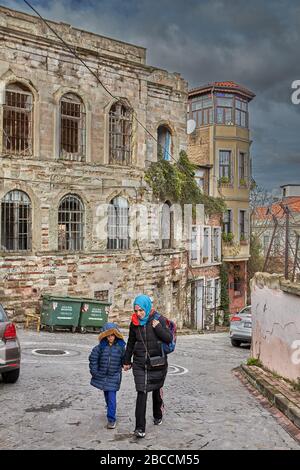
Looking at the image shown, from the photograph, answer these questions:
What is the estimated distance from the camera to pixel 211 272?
3291 centimetres

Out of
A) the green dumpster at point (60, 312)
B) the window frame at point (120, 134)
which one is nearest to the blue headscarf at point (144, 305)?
the green dumpster at point (60, 312)

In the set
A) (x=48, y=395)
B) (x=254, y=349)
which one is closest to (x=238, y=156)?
(x=254, y=349)

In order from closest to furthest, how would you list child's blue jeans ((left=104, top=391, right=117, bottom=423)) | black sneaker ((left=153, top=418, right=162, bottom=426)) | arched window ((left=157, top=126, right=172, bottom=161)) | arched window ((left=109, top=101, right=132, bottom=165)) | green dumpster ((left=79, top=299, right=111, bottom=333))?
1. child's blue jeans ((left=104, top=391, right=117, bottom=423))
2. black sneaker ((left=153, top=418, right=162, bottom=426))
3. green dumpster ((left=79, top=299, right=111, bottom=333))
4. arched window ((left=109, top=101, right=132, bottom=165))
5. arched window ((left=157, top=126, right=172, bottom=161))

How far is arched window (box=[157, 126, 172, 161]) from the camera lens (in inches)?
1070

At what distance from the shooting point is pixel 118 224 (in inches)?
941

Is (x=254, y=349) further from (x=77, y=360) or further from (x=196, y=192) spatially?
(x=196, y=192)

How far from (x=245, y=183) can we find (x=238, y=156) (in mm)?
1881

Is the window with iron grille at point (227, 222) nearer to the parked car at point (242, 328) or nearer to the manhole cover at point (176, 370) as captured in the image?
the parked car at point (242, 328)

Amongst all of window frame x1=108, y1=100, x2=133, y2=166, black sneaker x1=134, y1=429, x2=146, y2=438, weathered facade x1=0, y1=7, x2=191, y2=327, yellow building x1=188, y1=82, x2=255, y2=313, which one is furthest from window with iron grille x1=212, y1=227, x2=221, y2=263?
black sneaker x1=134, y1=429, x2=146, y2=438

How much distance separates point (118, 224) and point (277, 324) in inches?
564

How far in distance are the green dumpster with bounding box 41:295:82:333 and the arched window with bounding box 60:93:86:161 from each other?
19.0 ft

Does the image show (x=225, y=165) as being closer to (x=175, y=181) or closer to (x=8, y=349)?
(x=175, y=181)

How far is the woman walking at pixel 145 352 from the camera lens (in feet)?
21.5

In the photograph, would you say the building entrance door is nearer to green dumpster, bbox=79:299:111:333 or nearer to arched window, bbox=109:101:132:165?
arched window, bbox=109:101:132:165
